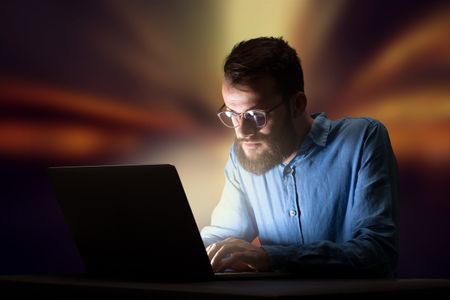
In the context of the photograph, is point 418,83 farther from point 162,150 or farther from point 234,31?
point 162,150

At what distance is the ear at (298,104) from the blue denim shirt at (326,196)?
0.06 meters

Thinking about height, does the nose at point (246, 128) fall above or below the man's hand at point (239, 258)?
above

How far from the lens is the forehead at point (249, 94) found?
1.93 meters

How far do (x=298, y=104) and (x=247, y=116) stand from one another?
0.66ft

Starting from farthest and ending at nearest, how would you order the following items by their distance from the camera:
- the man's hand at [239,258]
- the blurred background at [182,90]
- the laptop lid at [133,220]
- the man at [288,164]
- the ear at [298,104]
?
the blurred background at [182,90], the ear at [298,104], the man at [288,164], the man's hand at [239,258], the laptop lid at [133,220]

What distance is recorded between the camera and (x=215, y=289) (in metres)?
1.04

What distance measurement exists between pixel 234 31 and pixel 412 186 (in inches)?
32.2

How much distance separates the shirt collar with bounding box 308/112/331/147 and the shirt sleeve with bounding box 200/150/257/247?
0.95 ft

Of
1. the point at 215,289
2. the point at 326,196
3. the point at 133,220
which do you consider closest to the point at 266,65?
the point at 326,196

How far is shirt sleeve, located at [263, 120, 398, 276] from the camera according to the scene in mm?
1441

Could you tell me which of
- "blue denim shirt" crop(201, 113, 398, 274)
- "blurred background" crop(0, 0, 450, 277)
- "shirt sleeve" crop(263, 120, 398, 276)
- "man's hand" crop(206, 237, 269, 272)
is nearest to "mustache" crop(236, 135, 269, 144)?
"blue denim shirt" crop(201, 113, 398, 274)

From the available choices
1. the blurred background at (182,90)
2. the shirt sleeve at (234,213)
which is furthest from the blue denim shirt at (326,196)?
the blurred background at (182,90)

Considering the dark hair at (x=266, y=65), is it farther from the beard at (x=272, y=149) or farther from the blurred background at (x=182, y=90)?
the blurred background at (x=182, y=90)

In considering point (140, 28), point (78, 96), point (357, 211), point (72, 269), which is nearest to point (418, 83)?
point (357, 211)
